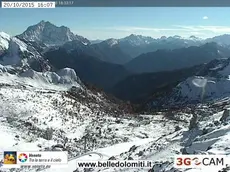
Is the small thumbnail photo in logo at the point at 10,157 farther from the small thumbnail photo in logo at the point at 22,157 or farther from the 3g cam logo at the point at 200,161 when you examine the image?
the 3g cam logo at the point at 200,161

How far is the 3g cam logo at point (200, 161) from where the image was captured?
45.3 feet

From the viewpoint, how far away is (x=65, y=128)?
254ft

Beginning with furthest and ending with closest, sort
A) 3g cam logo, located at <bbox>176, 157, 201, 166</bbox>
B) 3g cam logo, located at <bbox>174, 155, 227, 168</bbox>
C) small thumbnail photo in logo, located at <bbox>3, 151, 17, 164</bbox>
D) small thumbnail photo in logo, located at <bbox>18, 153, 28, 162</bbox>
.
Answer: small thumbnail photo in logo, located at <bbox>3, 151, 17, 164</bbox> < small thumbnail photo in logo, located at <bbox>18, 153, 28, 162</bbox> < 3g cam logo, located at <bbox>176, 157, 201, 166</bbox> < 3g cam logo, located at <bbox>174, 155, 227, 168</bbox>

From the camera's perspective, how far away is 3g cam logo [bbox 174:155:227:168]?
1380 centimetres

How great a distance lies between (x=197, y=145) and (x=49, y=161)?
8.96 metres

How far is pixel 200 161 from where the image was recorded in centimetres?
1395

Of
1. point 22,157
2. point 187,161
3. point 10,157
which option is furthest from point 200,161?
point 10,157

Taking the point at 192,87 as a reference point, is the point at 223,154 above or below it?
below

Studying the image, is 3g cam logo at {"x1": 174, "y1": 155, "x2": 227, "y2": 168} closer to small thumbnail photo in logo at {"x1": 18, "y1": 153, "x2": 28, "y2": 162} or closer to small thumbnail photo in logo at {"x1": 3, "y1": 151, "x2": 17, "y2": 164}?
small thumbnail photo in logo at {"x1": 18, "y1": 153, "x2": 28, "y2": 162}

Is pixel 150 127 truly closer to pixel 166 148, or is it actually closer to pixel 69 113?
pixel 69 113

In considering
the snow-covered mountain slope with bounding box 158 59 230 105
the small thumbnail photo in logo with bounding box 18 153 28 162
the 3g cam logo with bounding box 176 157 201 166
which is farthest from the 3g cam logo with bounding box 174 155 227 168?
the snow-covered mountain slope with bounding box 158 59 230 105

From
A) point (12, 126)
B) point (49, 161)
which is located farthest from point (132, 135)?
point (49, 161)

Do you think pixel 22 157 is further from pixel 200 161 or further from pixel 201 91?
pixel 201 91

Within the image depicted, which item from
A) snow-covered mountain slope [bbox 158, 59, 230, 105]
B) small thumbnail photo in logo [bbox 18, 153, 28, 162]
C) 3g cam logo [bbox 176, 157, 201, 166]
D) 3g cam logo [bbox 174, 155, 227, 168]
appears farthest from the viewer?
snow-covered mountain slope [bbox 158, 59, 230, 105]
